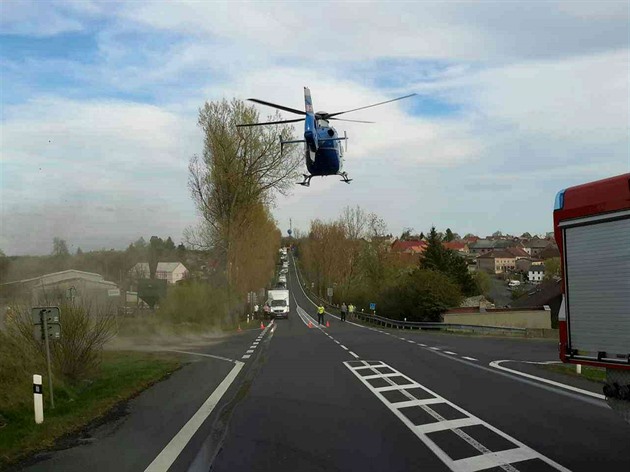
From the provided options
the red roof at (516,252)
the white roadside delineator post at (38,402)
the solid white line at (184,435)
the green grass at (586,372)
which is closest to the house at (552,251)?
the green grass at (586,372)

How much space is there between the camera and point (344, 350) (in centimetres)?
2191

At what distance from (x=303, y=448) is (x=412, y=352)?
1397 centimetres

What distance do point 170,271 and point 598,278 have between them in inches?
1928

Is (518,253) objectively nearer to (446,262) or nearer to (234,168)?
(446,262)

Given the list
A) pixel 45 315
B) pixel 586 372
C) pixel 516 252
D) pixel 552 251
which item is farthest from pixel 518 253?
pixel 45 315

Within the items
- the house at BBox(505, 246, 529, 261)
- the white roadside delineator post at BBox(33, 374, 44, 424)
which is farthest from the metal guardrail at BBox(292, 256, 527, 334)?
the house at BBox(505, 246, 529, 261)

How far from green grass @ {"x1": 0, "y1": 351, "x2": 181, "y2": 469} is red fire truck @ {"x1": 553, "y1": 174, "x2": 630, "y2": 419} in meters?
6.41

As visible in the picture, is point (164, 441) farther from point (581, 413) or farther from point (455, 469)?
point (581, 413)

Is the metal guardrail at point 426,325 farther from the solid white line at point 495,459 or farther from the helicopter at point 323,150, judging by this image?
the solid white line at point 495,459

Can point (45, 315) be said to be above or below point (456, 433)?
above

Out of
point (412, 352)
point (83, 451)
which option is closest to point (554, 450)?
point (83, 451)

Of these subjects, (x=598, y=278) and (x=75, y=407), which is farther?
(x=75, y=407)

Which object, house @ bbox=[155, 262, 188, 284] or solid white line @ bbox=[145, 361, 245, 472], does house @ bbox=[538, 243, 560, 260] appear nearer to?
solid white line @ bbox=[145, 361, 245, 472]

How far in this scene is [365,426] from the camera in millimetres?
8461
